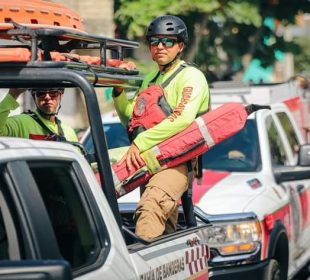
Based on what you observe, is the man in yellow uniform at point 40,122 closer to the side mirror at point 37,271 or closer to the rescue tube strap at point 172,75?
the rescue tube strap at point 172,75

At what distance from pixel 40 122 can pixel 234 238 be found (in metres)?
2.18

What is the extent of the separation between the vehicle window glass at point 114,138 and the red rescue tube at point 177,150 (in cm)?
347

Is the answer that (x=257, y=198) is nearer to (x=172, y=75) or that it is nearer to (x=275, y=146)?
(x=275, y=146)

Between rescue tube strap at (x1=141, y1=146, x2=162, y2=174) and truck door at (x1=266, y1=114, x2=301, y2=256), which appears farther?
truck door at (x1=266, y1=114, x2=301, y2=256)

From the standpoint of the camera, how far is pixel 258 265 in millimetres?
8180

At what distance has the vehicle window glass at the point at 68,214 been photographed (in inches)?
174

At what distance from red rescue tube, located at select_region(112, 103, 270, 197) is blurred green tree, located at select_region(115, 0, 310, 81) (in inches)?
411

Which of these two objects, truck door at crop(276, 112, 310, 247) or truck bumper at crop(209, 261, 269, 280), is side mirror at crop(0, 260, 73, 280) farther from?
truck door at crop(276, 112, 310, 247)

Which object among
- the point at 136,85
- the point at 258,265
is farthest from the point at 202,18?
the point at 136,85

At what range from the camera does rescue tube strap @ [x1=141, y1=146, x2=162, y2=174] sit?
595 centimetres

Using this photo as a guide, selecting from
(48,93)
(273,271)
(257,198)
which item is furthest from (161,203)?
(257,198)

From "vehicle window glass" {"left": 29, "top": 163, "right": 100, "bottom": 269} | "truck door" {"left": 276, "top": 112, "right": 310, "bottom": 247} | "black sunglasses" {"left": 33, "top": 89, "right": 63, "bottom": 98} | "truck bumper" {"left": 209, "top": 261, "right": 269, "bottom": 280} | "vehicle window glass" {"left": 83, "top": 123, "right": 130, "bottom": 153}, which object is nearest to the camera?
"vehicle window glass" {"left": 29, "top": 163, "right": 100, "bottom": 269}

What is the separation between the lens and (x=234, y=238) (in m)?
8.23

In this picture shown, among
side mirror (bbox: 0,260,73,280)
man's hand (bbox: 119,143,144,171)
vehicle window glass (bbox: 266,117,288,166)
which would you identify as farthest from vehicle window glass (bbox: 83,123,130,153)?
side mirror (bbox: 0,260,73,280)
